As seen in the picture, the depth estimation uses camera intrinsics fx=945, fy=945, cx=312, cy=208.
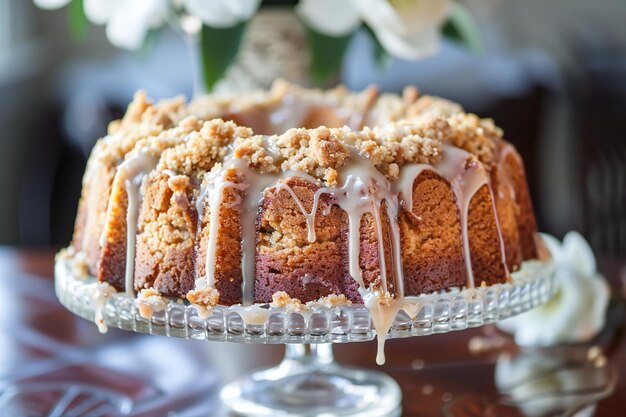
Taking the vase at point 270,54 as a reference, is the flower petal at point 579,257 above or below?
below

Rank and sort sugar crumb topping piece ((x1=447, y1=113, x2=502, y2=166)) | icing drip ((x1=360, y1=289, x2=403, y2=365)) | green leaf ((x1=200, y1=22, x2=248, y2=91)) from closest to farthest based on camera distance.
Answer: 1. icing drip ((x1=360, y1=289, x2=403, y2=365))
2. sugar crumb topping piece ((x1=447, y1=113, x2=502, y2=166))
3. green leaf ((x1=200, y1=22, x2=248, y2=91))

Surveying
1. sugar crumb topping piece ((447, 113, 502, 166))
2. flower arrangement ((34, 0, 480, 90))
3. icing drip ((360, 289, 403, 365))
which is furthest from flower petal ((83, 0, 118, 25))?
icing drip ((360, 289, 403, 365))

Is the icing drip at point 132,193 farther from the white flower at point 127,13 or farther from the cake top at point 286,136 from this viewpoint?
the white flower at point 127,13

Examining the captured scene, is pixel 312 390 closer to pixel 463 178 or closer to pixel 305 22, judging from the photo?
pixel 463 178

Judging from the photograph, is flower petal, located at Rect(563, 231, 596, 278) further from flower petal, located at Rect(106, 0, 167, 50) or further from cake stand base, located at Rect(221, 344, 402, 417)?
flower petal, located at Rect(106, 0, 167, 50)

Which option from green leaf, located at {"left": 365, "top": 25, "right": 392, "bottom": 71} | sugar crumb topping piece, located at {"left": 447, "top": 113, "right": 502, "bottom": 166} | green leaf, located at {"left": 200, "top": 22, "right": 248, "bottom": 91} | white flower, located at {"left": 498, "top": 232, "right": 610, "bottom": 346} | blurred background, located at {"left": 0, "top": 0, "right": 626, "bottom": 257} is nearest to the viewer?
sugar crumb topping piece, located at {"left": 447, "top": 113, "right": 502, "bottom": 166}

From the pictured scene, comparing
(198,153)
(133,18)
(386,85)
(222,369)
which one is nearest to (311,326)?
(198,153)

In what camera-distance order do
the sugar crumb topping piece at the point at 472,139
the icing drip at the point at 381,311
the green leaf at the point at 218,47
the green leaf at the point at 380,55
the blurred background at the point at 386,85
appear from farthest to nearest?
the blurred background at the point at 386,85 < the green leaf at the point at 380,55 < the green leaf at the point at 218,47 < the sugar crumb topping piece at the point at 472,139 < the icing drip at the point at 381,311

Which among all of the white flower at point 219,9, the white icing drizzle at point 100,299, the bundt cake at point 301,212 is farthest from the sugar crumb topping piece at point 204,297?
the white flower at point 219,9
